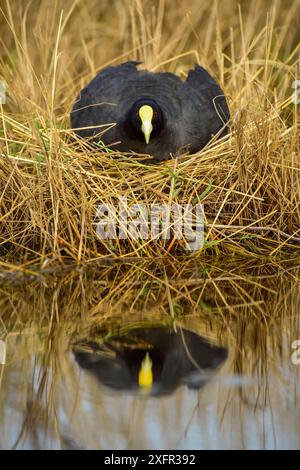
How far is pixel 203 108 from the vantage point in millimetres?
5785

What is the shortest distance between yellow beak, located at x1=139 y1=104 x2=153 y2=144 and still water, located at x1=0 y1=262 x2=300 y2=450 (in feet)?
3.38

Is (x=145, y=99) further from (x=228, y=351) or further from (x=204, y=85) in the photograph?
(x=228, y=351)

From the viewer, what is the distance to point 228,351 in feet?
11.3

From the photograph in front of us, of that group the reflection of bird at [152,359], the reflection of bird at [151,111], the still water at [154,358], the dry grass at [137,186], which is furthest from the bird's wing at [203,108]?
the reflection of bird at [152,359]

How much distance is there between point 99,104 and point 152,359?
2560 mm

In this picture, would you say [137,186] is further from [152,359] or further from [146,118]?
[152,359]

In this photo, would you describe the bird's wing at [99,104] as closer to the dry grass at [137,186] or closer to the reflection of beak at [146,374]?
the dry grass at [137,186]

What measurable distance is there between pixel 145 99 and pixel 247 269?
1.40m

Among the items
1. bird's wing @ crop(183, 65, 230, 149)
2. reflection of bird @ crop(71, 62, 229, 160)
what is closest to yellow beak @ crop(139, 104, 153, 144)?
reflection of bird @ crop(71, 62, 229, 160)

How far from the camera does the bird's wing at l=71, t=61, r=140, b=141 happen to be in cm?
563

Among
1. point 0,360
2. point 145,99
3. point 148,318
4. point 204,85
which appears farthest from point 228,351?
point 204,85

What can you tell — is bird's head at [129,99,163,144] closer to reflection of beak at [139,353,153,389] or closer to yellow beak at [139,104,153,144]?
yellow beak at [139,104,153,144]

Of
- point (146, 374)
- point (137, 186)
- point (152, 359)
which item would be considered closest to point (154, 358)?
point (152, 359)
